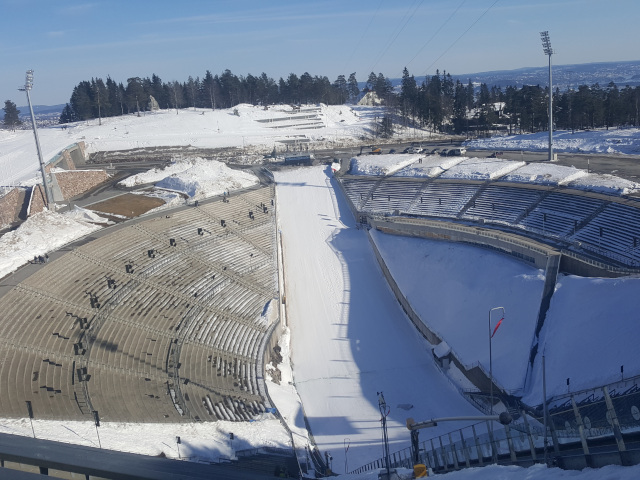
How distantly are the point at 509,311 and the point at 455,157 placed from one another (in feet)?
61.9

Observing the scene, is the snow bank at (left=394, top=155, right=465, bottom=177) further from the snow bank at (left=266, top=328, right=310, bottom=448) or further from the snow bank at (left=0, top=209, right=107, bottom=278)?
the snow bank at (left=0, top=209, right=107, bottom=278)

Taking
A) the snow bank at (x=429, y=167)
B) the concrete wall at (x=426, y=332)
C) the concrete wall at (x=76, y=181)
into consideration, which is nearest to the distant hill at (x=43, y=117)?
the concrete wall at (x=76, y=181)

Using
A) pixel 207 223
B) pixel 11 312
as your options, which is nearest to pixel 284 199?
pixel 207 223

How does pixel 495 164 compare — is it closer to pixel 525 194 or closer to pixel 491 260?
pixel 525 194

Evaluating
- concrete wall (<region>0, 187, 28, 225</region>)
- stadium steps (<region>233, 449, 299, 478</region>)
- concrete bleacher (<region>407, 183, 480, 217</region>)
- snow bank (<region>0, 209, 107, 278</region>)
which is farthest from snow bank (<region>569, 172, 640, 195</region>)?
concrete wall (<region>0, 187, 28, 225</region>)

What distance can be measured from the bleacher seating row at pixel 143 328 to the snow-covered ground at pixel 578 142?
69.9ft

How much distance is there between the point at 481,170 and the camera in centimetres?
2998

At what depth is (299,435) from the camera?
47.2 ft

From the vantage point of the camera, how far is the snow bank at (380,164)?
33875 millimetres

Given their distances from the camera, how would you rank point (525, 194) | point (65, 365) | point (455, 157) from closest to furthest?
1. point (65, 365)
2. point (525, 194)
3. point (455, 157)

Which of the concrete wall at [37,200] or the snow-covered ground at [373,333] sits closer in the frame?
the snow-covered ground at [373,333]

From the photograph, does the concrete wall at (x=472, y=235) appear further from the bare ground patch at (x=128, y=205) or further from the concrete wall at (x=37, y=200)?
the concrete wall at (x=37, y=200)

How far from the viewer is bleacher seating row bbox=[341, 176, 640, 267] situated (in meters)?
20.1

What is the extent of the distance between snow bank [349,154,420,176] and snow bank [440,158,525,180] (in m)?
3.79
